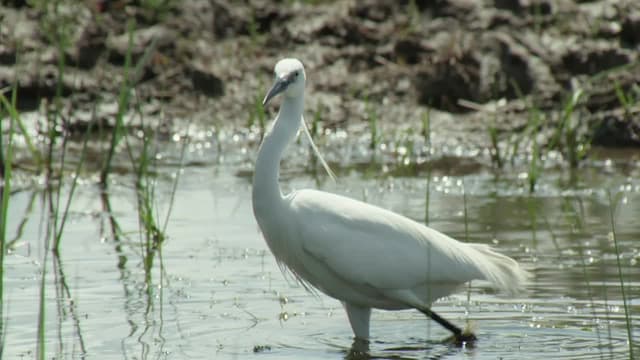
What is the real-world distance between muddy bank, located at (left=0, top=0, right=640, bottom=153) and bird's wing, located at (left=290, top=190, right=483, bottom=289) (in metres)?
4.80

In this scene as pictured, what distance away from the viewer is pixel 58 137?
11.9m

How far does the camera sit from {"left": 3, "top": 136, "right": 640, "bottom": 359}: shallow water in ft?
20.2

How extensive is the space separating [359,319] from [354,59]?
23.5 ft

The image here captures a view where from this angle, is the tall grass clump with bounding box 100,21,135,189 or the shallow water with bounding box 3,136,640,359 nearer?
the shallow water with bounding box 3,136,640,359

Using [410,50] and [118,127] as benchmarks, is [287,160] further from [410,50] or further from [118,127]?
[118,127]

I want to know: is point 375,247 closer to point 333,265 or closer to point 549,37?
point 333,265

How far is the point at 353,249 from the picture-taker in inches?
246

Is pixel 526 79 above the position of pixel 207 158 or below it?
above

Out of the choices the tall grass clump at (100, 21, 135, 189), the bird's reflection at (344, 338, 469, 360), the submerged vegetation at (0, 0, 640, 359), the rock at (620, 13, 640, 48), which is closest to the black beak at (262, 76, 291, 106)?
the submerged vegetation at (0, 0, 640, 359)

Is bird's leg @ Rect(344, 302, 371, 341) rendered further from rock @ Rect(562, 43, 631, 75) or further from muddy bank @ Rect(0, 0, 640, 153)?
rock @ Rect(562, 43, 631, 75)

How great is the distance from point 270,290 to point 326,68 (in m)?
6.17

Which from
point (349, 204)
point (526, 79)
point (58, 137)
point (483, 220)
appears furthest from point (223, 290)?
point (526, 79)

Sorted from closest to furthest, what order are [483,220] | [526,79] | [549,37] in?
1. [483,220]
2. [526,79]
3. [549,37]

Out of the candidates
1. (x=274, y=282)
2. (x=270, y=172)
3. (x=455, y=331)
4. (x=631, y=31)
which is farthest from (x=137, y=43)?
(x=455, y=331)
